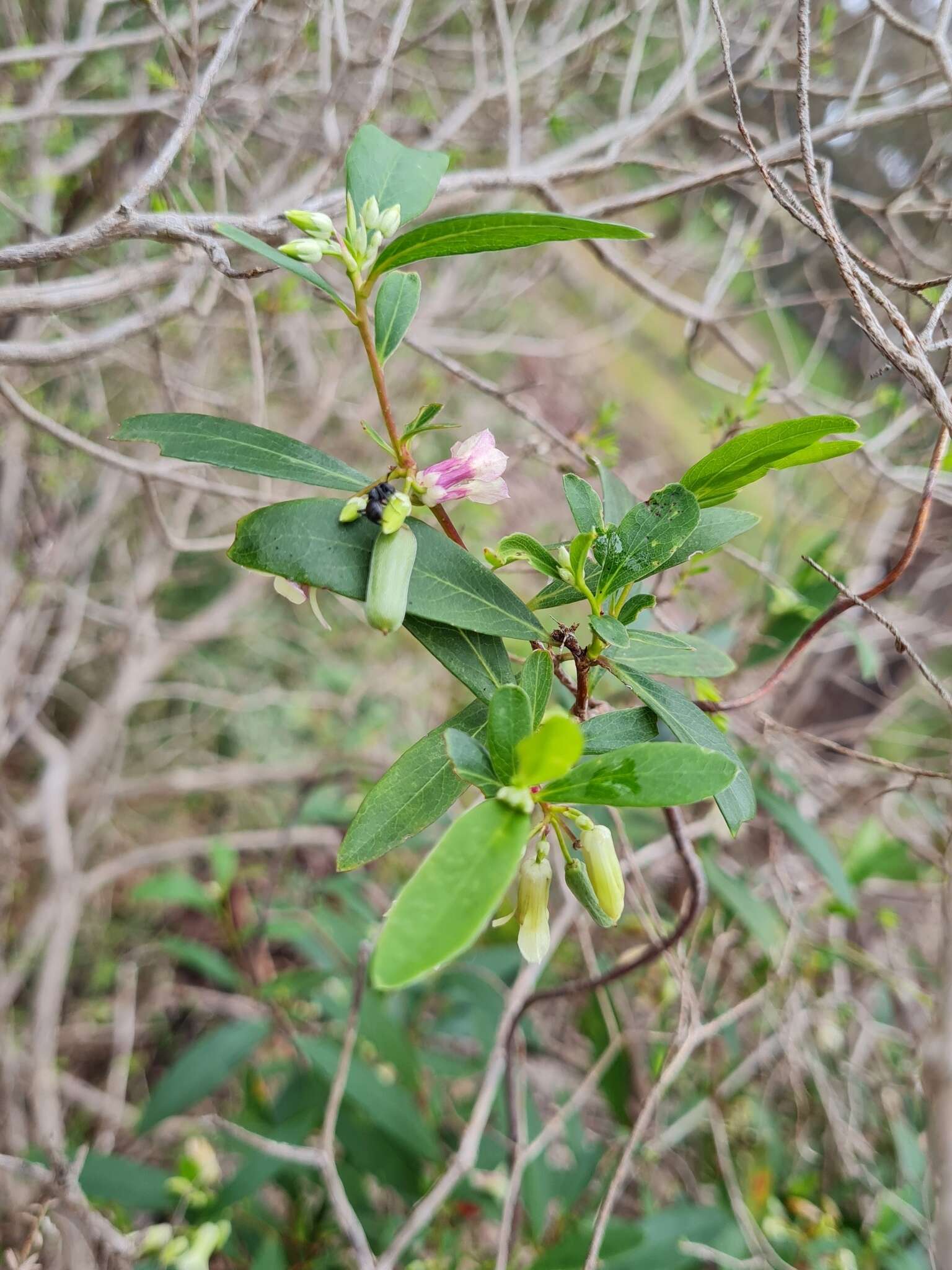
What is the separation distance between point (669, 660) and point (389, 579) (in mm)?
186

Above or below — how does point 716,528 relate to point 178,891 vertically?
above

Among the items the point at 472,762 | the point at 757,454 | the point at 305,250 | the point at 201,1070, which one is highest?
the point at 305,250

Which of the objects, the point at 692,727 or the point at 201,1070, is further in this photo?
the point at 201,1070

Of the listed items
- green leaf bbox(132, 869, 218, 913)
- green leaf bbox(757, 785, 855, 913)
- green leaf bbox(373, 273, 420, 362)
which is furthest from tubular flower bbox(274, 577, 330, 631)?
green leaf bbox(132, 869, 218, 913)

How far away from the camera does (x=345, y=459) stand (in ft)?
6.54

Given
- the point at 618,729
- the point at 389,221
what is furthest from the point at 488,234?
the point at 618,729

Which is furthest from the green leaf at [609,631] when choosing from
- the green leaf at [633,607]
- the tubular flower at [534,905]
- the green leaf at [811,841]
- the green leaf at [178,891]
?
the green leaf at [178,891]

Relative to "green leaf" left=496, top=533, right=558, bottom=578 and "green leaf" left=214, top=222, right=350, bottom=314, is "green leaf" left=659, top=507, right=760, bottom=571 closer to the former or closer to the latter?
"green leaf" left=496, top=533, right=558, bottom=578

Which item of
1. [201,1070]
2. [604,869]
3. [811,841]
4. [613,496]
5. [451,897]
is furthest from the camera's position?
[201,1070]

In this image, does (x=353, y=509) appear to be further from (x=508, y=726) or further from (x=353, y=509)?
(x=508, y=726)

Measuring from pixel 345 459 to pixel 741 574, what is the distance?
76.6 inches

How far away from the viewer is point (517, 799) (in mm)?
359

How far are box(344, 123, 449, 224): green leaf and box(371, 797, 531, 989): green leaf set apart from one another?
0.34 metres

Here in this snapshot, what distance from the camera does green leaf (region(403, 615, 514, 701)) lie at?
1.47 feet
